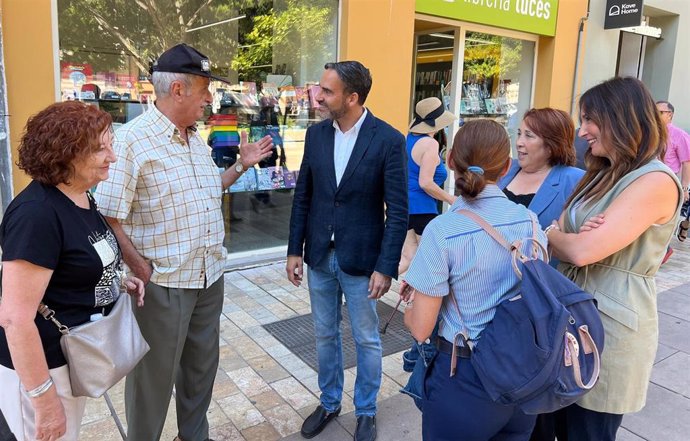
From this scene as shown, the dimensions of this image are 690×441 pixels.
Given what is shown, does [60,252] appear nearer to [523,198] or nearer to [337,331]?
[337,331]

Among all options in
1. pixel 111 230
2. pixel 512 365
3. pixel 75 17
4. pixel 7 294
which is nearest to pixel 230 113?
pixel 75 17

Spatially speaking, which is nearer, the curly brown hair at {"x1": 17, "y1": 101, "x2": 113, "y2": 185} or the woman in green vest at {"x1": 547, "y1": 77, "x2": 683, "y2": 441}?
the curly brown hair at {"x1": 17, "y1": 101, "x2": 113, "y2": 185}

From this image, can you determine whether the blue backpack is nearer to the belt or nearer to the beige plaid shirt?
the belt

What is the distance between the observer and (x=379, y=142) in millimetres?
2523

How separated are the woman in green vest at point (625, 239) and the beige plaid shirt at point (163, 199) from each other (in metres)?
1.47

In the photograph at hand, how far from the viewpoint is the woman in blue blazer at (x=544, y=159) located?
253 centimetres

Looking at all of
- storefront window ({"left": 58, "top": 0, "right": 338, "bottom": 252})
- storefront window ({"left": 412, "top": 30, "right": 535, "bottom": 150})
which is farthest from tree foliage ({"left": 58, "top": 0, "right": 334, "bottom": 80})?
storefront window ({"left": 412, "top": 30, "right": 535, "bottom": 150})

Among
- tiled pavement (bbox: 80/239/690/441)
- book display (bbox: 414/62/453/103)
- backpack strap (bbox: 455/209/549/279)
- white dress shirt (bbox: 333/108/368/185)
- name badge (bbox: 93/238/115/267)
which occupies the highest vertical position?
book display (bbox: 414/62/453/103)

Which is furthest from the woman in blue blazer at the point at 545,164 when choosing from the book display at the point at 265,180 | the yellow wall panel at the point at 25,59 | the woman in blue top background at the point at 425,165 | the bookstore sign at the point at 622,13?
the bookstore sign at the point at 622,13

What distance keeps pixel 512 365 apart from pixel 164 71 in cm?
175

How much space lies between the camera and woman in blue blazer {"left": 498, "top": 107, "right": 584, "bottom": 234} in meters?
2.53

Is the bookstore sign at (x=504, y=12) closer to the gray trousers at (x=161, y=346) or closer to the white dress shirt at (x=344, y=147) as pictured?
the white dress shirt at (x=344, y=147)

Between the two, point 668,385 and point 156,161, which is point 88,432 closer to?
point 156,161

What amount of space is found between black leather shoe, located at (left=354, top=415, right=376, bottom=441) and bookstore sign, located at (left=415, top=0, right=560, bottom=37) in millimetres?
4928
